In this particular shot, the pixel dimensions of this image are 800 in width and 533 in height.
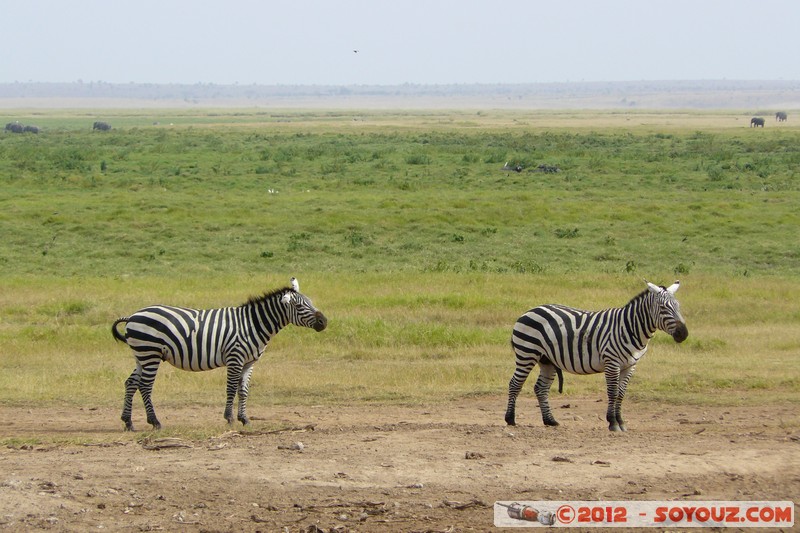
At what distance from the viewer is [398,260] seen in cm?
2430

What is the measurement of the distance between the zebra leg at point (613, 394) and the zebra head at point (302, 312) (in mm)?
3219

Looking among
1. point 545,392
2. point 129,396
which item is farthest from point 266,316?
point 545,392

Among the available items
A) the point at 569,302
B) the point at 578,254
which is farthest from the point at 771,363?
the point at 578,254

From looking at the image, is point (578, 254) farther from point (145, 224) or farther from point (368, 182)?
point (368, 182)

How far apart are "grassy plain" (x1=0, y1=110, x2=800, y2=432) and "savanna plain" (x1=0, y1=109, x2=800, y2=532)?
88mm

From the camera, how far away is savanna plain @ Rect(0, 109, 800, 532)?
791 centimetres

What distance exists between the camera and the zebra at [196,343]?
10.9m

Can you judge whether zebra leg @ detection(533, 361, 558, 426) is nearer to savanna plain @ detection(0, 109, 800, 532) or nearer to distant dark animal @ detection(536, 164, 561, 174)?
savanna plain @ detection(0, 109, 800, 532)

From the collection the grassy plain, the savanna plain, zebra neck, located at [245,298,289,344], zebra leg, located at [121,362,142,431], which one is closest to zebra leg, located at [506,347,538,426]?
the savanna plain

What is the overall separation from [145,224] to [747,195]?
20.0m

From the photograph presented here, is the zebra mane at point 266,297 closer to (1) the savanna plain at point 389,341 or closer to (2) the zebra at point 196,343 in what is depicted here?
(2) the zebra at point 196,343

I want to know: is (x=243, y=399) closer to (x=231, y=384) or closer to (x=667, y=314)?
(x=231, y=384)

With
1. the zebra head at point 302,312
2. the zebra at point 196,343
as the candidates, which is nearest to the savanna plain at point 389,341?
the zebra at point 196,343

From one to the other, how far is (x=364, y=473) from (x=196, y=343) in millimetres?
3404
